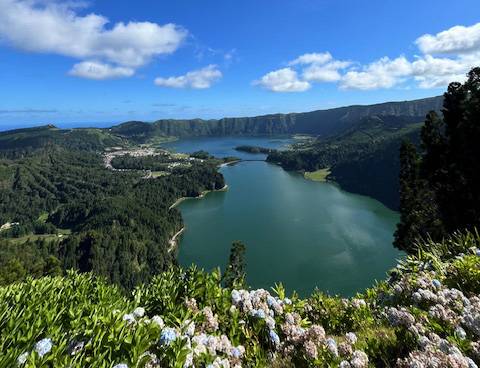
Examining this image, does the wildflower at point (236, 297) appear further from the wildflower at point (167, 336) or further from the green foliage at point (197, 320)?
the wildflower at point (167, 336)

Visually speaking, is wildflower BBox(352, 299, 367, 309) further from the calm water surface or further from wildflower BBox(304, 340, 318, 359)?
the calm water surface

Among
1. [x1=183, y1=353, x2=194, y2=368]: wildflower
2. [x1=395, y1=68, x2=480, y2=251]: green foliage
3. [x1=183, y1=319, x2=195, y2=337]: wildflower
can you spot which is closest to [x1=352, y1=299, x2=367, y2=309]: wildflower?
[x1=183, y1=319, x2=195, y2=337]: wildflower

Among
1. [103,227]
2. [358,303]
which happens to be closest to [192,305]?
[358,303]

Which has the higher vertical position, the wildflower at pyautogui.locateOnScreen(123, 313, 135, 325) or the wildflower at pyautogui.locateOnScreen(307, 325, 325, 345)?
the wildflower at pyautogui.locateOnScreen(123, 313, 135, 325)

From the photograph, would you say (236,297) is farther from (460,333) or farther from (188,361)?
(460,333)

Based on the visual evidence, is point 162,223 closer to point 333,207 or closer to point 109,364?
point 333,207

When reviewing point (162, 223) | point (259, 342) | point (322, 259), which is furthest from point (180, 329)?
point (162, 223)
